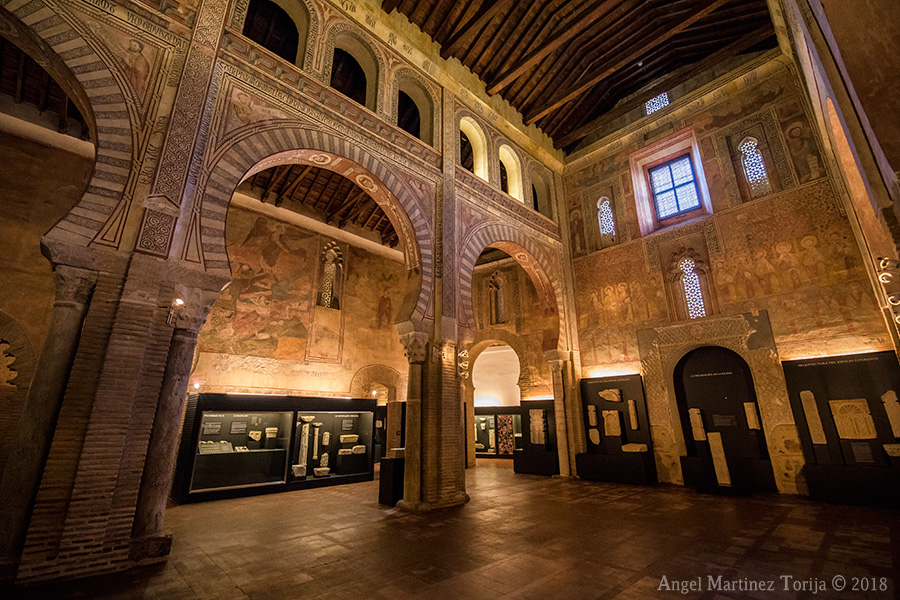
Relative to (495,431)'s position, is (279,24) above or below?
above

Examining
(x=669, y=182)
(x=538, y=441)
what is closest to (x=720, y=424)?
(x=538, y=441)

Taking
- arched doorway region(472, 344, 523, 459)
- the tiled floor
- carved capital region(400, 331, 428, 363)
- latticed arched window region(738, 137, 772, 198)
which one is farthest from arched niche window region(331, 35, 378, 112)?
arched doorway region(472, 344, 523, 459)

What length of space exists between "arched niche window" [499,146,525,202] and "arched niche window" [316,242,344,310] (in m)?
5.85

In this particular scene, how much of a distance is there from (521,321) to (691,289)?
16.7 ft

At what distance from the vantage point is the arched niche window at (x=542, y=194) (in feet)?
40.7

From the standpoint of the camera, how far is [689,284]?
9977 millimetres

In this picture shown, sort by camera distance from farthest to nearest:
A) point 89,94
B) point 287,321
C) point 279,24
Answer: point 287,321 → point 279,24 → point 89,94

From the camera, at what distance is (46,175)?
8328 millimetres

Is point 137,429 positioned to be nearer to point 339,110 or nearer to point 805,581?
point 339,110

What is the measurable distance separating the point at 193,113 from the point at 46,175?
5.64 meters

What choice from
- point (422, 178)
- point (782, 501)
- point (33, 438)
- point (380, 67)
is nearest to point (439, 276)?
point (422, 178)

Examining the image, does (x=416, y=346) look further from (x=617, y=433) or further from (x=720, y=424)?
(x=720, y=424)

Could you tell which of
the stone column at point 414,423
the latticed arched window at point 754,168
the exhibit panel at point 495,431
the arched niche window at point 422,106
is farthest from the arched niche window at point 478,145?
the exhibit panel at point 495,431

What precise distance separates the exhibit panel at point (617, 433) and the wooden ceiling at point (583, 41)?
7.74 m
